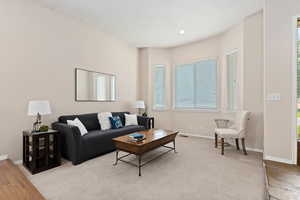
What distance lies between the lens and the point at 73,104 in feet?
10.9

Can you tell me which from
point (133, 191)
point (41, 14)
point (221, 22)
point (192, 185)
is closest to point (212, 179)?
point (192, 185)

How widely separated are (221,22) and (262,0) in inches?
33.8

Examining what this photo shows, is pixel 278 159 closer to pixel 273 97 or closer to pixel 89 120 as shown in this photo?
pixel 273 97

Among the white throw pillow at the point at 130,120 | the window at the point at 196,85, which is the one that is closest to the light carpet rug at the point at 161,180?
the white throw pillow at the point at 130,120

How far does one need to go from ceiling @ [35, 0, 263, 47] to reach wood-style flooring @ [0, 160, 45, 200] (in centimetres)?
288

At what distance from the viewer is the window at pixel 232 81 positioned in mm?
3789

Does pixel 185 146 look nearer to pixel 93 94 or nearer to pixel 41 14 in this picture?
pixel 93 94

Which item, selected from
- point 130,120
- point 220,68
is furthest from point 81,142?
point 220,68

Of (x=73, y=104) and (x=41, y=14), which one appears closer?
(x=41, y=14)

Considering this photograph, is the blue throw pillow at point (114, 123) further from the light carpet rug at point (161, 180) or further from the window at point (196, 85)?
the window at point (196, 85)

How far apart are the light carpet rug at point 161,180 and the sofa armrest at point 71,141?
0.48 feet

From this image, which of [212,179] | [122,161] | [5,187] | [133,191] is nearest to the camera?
[5,187]

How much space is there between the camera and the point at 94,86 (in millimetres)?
3760

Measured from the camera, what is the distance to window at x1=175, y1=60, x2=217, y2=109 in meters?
4.39
